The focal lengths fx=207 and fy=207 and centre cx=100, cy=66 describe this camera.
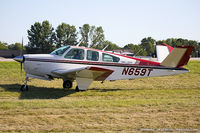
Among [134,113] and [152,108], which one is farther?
[152,108]

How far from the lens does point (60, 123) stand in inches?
199

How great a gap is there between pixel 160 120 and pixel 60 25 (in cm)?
6273

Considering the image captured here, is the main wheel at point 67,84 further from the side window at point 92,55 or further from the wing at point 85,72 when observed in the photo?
the side window at point 92,55

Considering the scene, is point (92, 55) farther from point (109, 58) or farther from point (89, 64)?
point (109, 58)

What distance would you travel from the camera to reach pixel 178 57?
977 cm

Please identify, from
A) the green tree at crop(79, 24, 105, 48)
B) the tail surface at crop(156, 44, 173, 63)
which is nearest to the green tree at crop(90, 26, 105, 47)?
the green tree at crop(79, 24, 105, 48)

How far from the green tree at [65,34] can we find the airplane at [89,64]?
54.6m

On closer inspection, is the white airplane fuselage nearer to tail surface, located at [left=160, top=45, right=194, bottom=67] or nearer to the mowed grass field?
tail surface, located at [left=160, top=45, right=194, bottom=67]

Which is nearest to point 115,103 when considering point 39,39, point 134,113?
point 134,113

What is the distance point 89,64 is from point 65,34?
56.8 m

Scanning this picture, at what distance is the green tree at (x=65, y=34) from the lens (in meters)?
63.9

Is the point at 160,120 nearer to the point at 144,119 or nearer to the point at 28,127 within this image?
the point at 144,119

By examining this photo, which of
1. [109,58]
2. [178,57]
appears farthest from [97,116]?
[178,57]

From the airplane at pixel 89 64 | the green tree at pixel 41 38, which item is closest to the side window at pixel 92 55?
the airplane at pixel 89 64
